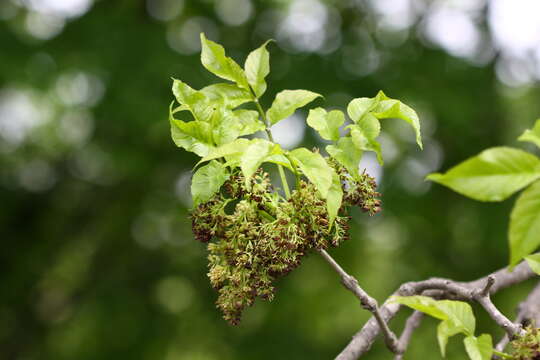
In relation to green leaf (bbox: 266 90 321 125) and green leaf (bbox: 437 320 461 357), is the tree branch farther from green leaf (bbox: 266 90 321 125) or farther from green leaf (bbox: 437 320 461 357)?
green leaf (bbox: 266 90 321 125)

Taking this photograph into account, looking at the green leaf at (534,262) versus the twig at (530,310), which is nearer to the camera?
the green leaf at (534,262)

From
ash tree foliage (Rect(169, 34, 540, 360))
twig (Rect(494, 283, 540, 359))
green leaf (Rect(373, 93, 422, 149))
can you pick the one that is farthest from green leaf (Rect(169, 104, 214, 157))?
twig (Rect(494, 283, 540, 359))

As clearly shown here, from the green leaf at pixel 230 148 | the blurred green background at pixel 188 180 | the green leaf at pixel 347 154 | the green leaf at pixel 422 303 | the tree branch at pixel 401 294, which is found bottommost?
the blurred green background at pixel 188 180

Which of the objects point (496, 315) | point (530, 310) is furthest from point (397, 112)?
point (530, 310)

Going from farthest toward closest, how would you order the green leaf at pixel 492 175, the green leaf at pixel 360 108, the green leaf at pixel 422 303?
1. the green leaf at pixel 360 108
2. the green leaf at pixel 422 303
3. the green leaf at pixel 492 175

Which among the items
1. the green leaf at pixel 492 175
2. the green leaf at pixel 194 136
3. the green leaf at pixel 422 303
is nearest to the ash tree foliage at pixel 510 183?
the green leaf at pixel 492 175

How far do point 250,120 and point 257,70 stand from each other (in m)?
0.12

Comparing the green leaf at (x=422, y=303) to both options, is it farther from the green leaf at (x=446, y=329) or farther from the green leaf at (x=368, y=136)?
the green leaf at (x=368, y=136)

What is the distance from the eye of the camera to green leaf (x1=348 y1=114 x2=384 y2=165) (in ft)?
3.78

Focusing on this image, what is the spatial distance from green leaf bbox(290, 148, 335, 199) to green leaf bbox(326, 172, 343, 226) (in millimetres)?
39

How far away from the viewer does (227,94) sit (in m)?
1.30

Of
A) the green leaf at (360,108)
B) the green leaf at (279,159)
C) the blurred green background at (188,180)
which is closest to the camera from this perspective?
the green leaf at (279,159)

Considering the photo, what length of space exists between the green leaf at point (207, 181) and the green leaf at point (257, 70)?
230 millimetres

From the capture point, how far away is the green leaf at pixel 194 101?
1214 mm
